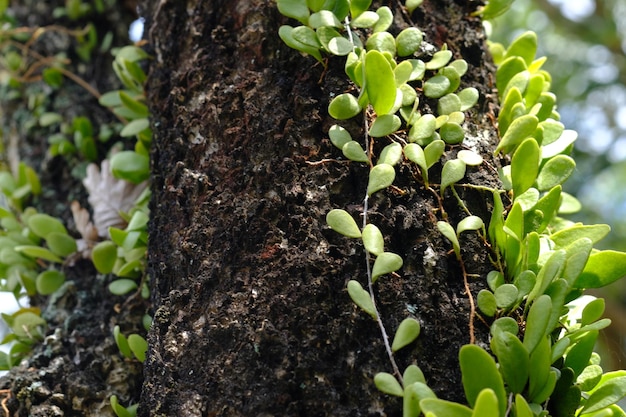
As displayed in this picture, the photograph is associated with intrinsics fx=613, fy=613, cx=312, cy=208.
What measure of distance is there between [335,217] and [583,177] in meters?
3.63

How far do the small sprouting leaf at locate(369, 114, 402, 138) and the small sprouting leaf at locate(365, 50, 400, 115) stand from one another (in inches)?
0.4

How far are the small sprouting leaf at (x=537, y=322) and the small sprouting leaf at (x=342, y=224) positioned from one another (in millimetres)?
238

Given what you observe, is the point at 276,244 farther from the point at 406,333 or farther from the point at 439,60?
the point at 439,60

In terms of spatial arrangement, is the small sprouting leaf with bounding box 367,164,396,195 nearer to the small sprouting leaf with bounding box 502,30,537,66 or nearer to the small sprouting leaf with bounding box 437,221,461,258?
the small sprouting leaf with bounding box 437,221,461,258

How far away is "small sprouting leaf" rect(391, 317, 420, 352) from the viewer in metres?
0.75

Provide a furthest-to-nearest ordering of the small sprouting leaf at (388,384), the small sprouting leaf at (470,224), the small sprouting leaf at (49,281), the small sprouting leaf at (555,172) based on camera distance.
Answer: the small sprouting leaf at (49,281), the small sprouting leaf at (555,172), the small sprouting leaf at (470,224), the small sprouting leaf at (388,384)

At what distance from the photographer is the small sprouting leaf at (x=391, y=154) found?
868mm

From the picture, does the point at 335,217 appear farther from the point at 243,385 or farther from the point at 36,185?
the point at 36,185

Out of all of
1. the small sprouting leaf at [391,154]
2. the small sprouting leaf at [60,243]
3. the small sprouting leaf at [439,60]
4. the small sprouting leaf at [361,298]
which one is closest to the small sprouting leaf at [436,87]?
the small sprouting leaf at [439,60]

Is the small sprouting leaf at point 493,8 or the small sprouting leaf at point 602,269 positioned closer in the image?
the small sprouting leaf at point 602,269

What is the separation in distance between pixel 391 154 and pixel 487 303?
24 centimetres

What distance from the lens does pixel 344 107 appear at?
35.0 inches

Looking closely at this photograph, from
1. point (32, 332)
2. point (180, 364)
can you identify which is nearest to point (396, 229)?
point (180, 364)

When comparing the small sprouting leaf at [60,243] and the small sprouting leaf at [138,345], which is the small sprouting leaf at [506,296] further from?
the small sprouting leaf at [60,243]
